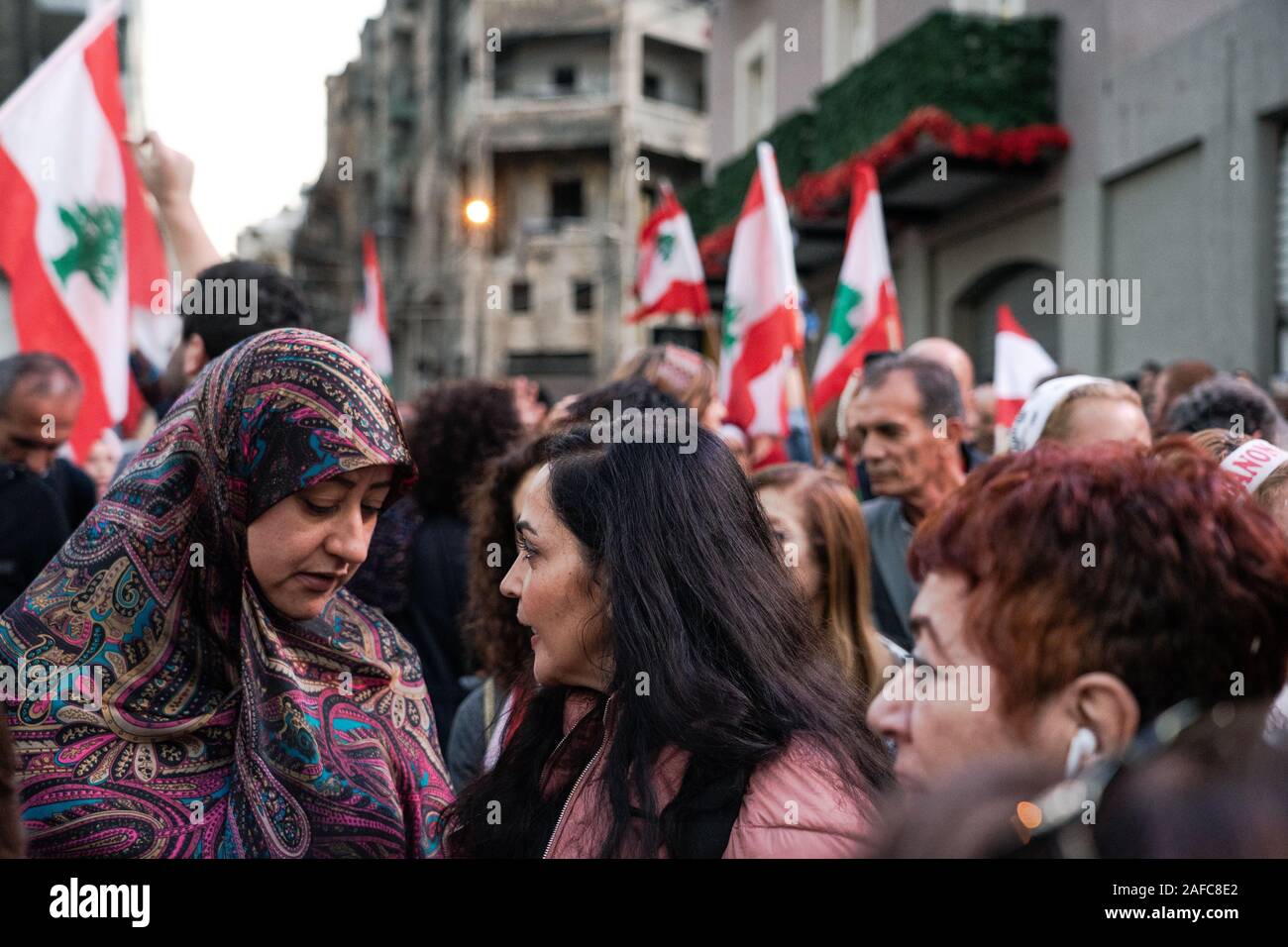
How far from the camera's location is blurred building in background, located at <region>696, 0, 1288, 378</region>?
893 cm

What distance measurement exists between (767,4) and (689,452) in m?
17.1

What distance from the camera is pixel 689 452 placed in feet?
7.32

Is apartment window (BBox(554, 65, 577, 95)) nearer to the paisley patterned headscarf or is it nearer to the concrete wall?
the concrete wall

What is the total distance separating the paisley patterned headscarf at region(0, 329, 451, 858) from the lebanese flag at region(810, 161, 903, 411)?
14.4 feet

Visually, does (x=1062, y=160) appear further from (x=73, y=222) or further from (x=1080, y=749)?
(x=1080, y=749)

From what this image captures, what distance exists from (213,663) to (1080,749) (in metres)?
1.60

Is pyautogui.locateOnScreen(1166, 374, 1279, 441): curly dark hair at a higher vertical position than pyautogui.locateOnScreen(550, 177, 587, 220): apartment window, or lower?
lower

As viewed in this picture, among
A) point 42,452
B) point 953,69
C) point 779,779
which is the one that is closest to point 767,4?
point 953,69

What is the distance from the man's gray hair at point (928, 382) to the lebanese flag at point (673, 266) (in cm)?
303

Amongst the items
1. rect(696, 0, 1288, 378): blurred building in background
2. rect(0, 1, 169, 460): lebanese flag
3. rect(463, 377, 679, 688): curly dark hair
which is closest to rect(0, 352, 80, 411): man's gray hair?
rect(0, 1, 169, 460): lebanese flag

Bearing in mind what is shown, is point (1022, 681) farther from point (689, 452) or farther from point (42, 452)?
point (42, 452)

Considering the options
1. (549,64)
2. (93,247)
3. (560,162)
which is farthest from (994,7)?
(549,64)

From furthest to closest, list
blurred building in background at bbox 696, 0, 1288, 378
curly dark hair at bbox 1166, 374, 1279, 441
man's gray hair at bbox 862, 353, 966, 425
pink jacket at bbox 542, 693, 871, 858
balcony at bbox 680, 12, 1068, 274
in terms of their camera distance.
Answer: balcony at bbox 680, 12, 1068, 274 → blurred building in background at bbox 696, 0, 1288, 378 → man's gray hair at bbox 862, 353, 966, 425 → curly dark hair at bbox 1166, 374, 1279, 441 → pink jacket at bbox 542, 693, 871, 858

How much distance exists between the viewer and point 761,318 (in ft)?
20.7
